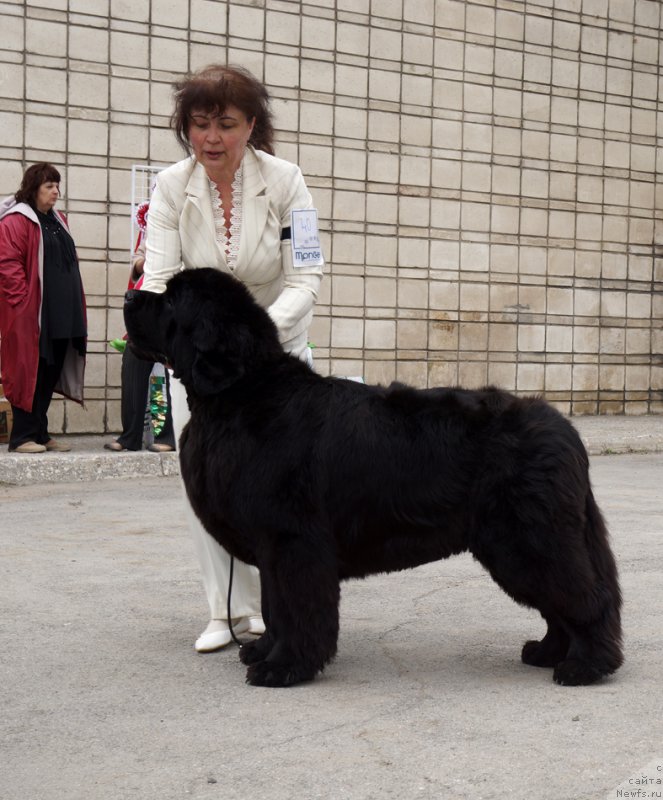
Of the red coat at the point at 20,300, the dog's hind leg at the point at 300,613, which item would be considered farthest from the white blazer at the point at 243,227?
the red coat at the point at 20,300

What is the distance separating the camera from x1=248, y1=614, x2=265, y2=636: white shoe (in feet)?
14.4

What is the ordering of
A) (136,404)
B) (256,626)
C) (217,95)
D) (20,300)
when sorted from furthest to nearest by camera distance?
1. (136,404)
2. (20,300)
3. (256,626)
4. (217,95)

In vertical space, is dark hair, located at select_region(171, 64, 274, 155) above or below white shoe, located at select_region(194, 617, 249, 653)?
above

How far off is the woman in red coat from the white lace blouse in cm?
443

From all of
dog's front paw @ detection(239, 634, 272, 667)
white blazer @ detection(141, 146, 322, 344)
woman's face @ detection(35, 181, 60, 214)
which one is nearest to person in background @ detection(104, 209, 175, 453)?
woman's face @ detection(35, 181, 60, 214)

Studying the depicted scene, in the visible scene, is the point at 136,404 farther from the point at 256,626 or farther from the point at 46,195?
the point at 256,626

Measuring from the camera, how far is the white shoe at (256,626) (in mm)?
4375

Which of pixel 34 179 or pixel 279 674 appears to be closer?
pixel 279 674

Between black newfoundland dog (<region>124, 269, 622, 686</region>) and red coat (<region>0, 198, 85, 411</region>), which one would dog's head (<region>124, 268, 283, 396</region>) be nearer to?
black newfoundland dog (<region>124, 269, 622, 686</region>)

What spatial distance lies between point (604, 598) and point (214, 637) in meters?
1.38

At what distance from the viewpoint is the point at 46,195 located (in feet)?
27.8

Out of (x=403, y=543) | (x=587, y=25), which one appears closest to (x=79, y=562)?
(x=403, y=543)

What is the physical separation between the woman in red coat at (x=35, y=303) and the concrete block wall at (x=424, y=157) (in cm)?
Answer: 90

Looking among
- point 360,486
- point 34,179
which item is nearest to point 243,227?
point 360,486
